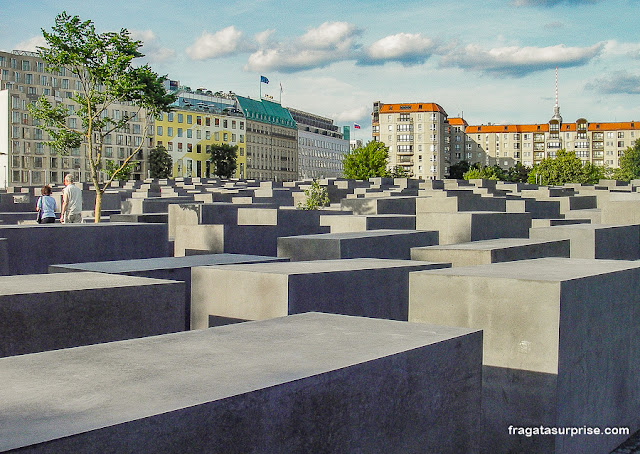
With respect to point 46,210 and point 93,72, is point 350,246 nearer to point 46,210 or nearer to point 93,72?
point 46,210

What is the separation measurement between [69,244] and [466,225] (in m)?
5.29

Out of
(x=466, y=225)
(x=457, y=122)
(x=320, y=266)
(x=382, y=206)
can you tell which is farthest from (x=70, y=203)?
(x=457, y=122)

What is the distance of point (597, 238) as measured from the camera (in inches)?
377

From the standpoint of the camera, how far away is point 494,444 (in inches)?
204

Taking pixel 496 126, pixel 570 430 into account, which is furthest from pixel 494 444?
pixel 496 126

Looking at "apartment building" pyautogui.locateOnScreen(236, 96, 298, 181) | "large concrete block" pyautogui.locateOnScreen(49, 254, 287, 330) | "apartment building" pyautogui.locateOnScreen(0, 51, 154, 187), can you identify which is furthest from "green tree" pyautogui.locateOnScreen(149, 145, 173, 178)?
"large concrete block" pyautogui.locateOnScreen(49, 254, 287, 330)

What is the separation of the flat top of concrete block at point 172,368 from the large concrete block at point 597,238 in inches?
236

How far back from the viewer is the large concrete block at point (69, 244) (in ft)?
30.2

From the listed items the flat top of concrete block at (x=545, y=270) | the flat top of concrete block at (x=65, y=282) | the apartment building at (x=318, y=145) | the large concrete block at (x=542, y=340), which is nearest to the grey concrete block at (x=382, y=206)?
the flat top of concrete block at (x=545, y=270)

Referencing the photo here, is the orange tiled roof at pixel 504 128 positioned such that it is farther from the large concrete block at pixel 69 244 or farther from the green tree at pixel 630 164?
the large concrete block at pixel 69 244

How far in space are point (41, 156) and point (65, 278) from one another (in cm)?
9281

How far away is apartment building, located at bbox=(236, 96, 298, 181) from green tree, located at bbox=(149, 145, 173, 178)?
21.8 meters

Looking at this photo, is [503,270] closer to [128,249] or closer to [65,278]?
[65,278]

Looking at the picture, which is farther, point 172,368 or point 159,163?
point 159,163
